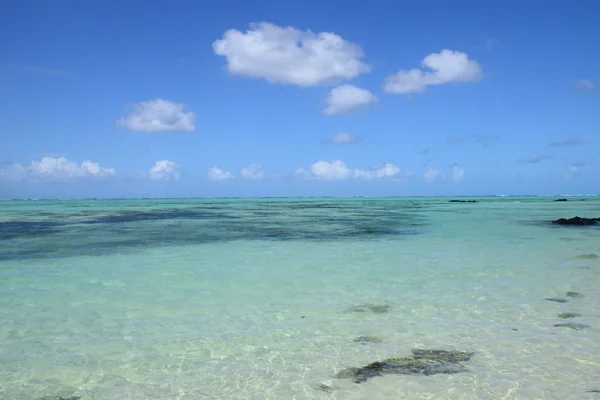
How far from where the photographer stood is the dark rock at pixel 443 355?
640 cm

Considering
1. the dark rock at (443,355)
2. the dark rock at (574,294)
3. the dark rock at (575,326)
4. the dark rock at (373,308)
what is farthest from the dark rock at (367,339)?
the dark rock at (574,294)

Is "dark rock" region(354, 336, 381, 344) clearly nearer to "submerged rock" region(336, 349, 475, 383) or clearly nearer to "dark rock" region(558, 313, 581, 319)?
"submerged rock" region(336, 349, 475, 383)

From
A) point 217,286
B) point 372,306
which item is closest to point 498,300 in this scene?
point 372,306

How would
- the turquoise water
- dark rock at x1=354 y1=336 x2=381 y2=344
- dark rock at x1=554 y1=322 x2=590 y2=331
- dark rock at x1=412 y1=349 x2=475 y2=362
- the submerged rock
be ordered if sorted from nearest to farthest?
the turquoise water
the submerged rock
dark rock at x1=412 y1=349 x2=475 y2=362
dark rock at x1=354 y1=336 x2=381 y2=344
dark rock at x1=554 y1=322 x2=590 y2=331

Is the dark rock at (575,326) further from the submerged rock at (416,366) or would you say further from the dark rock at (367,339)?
the dark rock at (367,339)

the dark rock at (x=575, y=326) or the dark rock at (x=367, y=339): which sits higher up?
the dark rock at (x=575, y=326)

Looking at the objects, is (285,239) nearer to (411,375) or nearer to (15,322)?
(15,322)

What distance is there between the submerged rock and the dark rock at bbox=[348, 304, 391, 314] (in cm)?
241

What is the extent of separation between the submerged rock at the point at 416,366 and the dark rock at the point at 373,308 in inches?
94.9

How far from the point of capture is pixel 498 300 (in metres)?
9.72

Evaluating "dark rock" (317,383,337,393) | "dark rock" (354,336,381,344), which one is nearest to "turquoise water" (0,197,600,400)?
"dark rock" (317,383,337,393)

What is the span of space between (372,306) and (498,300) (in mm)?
2820

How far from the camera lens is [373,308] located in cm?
927

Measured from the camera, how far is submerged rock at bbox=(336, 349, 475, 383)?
592 centimetres
